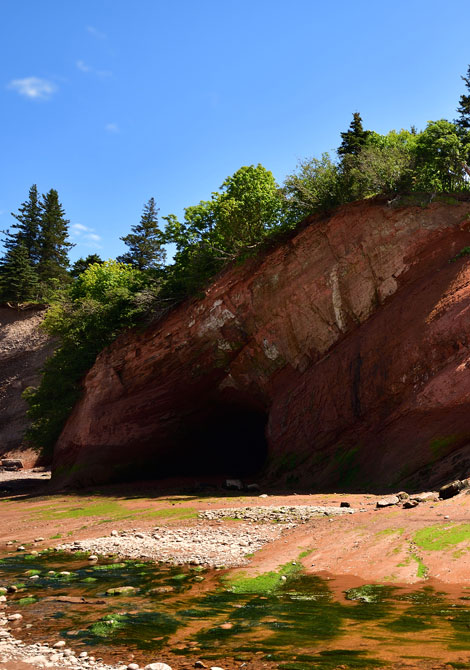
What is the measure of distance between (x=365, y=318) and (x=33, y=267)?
57.7m

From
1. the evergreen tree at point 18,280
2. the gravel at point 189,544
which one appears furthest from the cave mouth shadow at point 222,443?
the evergreen tree at point 18,280

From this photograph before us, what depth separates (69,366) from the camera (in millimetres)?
37219

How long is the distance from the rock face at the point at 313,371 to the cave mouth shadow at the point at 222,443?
0.35ft

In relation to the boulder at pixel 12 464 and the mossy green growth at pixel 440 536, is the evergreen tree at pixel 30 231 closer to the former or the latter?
the boulder at pixel 12 464

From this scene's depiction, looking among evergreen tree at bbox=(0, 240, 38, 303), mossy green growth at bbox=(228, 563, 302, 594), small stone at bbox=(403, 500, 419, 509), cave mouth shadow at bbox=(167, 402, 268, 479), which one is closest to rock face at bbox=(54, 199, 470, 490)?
cave mouth shadow at bbox=(167, 402, 268, 479)

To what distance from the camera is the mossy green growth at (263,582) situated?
9.55 metres

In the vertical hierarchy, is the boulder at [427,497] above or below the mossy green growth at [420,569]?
above

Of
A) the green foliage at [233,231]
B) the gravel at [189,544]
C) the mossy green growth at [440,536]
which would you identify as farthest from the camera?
the green foliage at [233,231]

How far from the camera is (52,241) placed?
73.9 metres

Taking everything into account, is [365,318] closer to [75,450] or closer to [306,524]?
[306,524]

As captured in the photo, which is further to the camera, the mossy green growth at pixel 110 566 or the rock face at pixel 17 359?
the rock face at pixel 17 359

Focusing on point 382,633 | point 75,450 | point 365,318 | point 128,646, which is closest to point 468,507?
point 382,633

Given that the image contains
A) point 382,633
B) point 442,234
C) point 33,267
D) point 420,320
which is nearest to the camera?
point 382,633

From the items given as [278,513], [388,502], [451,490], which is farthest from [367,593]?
[278,513]
